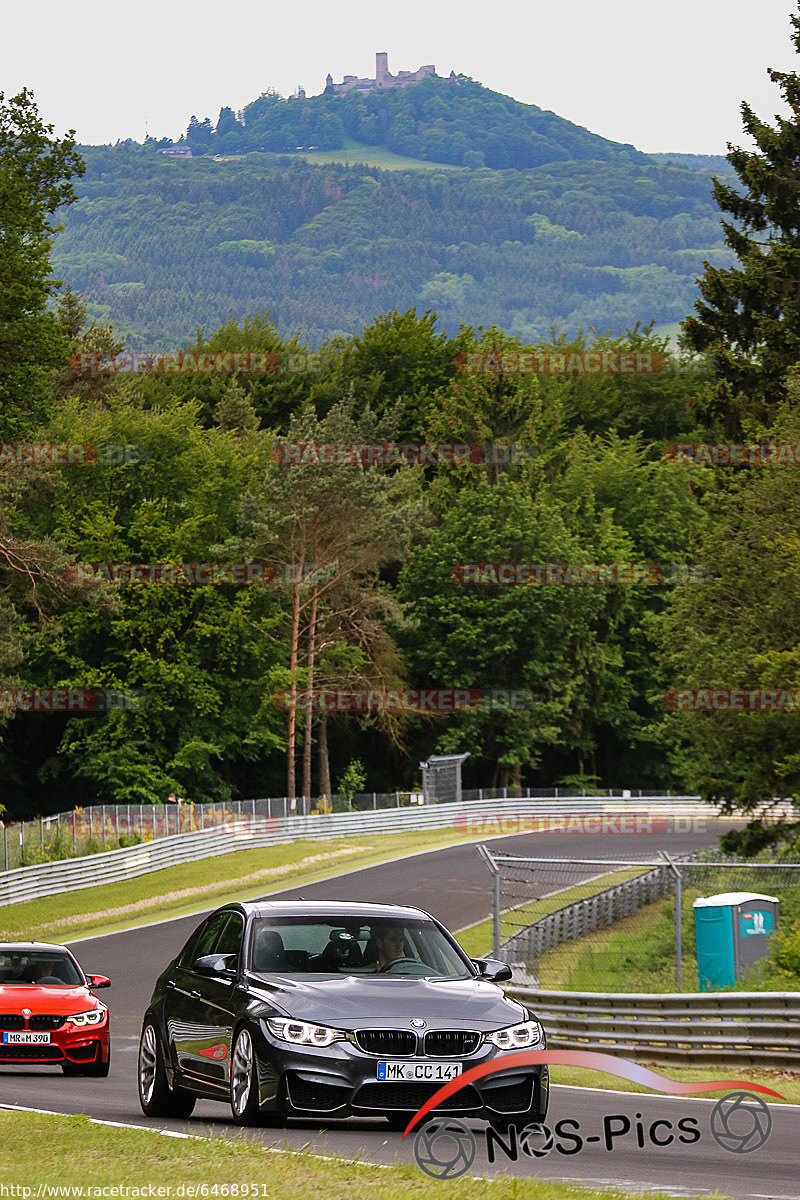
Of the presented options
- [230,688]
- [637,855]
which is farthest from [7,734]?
[637,855]

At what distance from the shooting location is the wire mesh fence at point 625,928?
19.0 meters

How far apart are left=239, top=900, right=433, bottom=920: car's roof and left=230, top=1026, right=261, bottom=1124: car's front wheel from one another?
109 centimetres

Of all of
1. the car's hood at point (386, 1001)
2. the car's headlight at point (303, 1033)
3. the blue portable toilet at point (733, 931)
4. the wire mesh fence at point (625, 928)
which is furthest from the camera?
the blue portable toilet at point (733, 931)

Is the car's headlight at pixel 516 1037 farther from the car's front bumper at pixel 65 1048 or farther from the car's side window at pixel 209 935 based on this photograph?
the car's front bumper at pixel 65 1048

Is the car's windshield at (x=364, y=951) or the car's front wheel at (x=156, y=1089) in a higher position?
the car's windshield at (x=364, y=951)

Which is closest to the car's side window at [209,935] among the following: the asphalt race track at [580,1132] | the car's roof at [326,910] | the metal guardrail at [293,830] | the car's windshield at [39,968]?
the car's roof at [326,910]

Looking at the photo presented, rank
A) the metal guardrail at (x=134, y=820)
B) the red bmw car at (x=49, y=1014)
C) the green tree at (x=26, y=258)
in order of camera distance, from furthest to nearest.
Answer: the metal guardrail at (x=134, y=820)
the green tree at (x=26, y=258)
the red bmw car at (x=49, y=1014)

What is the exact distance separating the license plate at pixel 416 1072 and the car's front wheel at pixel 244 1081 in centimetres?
87

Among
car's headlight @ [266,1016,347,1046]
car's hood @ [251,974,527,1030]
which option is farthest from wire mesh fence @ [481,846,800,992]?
car's headlight @ [266,1016,347,1046]

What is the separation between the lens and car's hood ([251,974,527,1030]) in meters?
9.68

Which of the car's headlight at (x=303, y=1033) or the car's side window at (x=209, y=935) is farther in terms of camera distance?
the car's side window at (x=209, y=935)

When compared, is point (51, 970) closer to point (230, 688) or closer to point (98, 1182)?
point (98, 1182)

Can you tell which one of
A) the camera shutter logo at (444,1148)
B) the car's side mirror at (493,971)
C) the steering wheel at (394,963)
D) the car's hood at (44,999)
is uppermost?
the steering wheel at (394,963)

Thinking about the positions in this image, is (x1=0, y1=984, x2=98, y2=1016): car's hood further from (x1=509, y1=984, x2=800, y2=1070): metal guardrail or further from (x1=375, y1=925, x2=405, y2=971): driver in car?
(x1=375, y1=925, x2=405, y2=971): driver in car
